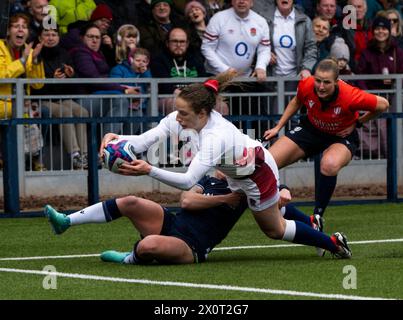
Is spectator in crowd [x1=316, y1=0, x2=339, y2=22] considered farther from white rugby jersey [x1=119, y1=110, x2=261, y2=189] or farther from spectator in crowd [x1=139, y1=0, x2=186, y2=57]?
white rugby jersey [x1=119, y1=110, x2=261, y2=189]

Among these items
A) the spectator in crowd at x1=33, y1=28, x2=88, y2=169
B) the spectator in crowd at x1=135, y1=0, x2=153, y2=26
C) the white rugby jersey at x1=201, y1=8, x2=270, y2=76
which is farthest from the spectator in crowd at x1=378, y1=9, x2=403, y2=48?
the spectator in crowd at x1=33, y1=28, x2=88, y2=169

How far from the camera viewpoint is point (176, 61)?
57.9 feet

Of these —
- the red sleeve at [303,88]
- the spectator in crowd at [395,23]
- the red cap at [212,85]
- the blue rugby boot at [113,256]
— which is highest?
the spectator in crowd at [395,23]

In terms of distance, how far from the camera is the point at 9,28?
54.2 feet

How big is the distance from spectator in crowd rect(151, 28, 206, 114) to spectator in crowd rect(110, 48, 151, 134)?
9.7 inches

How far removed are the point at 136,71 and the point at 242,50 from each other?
1.40 m

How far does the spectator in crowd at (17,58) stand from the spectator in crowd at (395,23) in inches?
218

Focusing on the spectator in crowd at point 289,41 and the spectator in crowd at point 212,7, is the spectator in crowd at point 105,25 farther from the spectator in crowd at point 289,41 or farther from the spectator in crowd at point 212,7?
the spectator in crowd at point 289,41

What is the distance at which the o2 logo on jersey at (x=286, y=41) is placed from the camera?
1811 centimetres

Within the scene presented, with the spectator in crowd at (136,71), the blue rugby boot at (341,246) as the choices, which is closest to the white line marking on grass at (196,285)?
the blue rugby boot at (341,246)

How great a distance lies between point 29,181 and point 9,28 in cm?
184

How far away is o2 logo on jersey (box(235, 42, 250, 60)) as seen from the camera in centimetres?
1758
